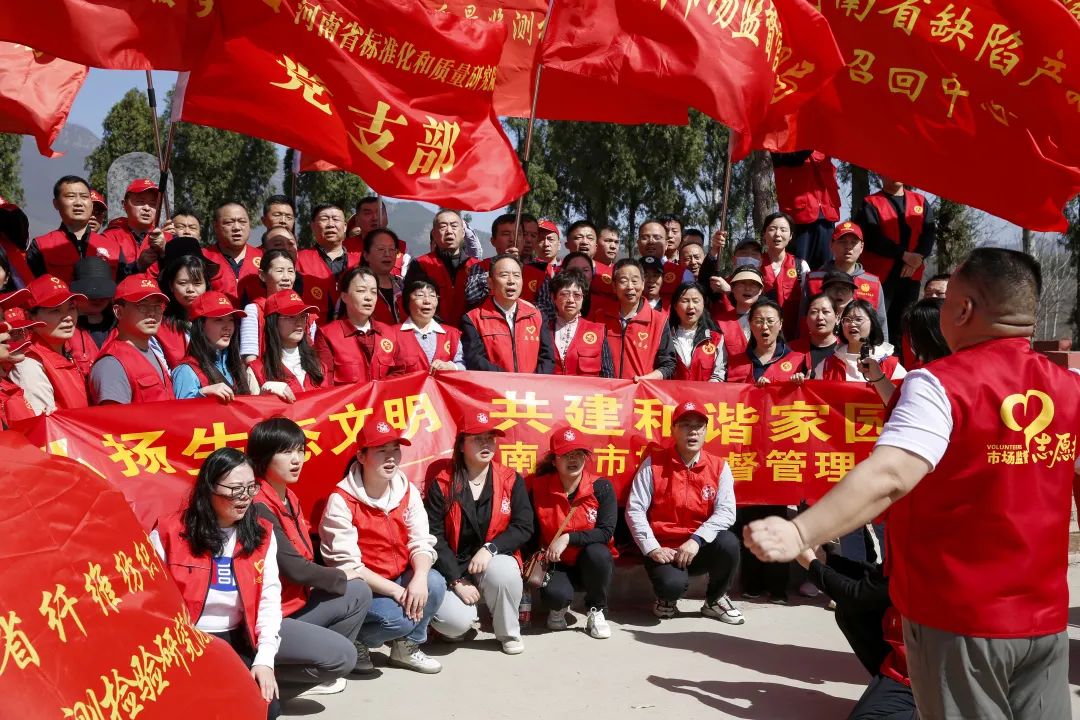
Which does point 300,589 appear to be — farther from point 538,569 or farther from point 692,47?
point 692,47

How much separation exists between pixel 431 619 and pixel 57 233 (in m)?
4.12

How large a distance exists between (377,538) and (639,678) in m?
1.58

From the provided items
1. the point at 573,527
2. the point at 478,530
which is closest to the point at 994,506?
the point at 478,530

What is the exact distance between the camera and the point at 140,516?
5172 mm

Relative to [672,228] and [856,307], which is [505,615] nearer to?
[856,307]

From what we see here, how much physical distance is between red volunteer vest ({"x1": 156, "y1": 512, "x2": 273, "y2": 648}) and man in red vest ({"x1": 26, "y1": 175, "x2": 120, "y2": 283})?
3.50m

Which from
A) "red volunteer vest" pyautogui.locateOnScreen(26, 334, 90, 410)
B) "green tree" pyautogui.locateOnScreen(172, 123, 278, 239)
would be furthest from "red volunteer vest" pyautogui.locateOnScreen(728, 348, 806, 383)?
"green tree" pyautogui.locateOnScreen(172, 123, 278, 239)

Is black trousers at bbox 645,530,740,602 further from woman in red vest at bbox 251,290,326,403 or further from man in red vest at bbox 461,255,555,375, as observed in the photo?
woman in red vest at bbox 251,290,326,403

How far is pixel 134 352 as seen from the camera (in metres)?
5.60

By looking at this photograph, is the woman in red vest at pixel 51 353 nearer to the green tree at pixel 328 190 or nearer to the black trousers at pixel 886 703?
the black trousers at pixel 886 703

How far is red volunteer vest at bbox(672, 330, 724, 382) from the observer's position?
7473 mm

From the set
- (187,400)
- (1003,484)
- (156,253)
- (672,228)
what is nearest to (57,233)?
(156,253)

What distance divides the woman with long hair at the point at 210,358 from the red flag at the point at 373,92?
103 centimetres

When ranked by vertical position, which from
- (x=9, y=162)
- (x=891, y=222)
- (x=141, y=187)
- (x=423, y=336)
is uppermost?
(x=9, y=162)
